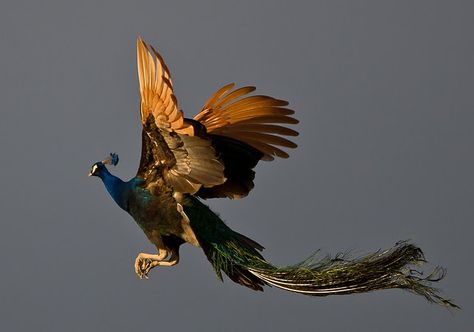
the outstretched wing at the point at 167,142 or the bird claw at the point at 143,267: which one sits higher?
the outstretched wing at the point at 167,142

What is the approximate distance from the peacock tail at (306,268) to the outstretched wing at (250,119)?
100 cm

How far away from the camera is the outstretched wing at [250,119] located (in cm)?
1834

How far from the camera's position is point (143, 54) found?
1727cm

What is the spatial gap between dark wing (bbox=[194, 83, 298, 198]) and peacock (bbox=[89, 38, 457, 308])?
12 mm

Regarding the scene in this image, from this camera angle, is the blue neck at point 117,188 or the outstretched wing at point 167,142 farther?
the blue neck at point 117,188

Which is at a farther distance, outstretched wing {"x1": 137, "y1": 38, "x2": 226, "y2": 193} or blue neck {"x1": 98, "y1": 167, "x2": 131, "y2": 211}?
blue neck {"x1": 98, "y1": 167, "x2": 131, "y2": 211}

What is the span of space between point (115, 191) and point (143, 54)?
2160mm

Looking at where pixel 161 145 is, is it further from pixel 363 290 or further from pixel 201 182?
pixel 363 290

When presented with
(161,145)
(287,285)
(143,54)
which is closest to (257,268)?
(287,285)

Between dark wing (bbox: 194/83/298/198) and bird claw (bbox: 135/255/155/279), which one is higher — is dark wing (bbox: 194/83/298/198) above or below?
above

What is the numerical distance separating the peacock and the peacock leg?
1 cm

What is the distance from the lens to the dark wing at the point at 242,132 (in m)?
18.4

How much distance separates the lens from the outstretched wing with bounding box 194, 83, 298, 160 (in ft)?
60.2

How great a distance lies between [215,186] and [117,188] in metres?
1.27
